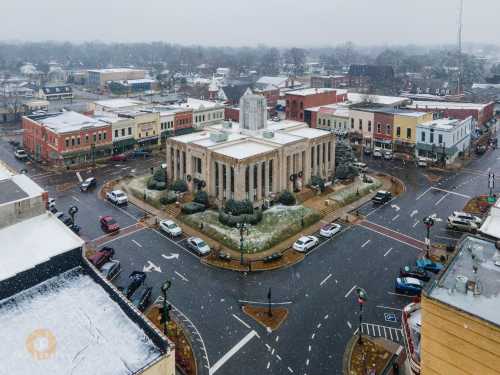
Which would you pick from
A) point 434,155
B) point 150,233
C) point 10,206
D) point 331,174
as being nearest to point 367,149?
point 434,155

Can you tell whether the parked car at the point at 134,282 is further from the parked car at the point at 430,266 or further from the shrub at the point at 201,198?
the parked car at the point at 430,266

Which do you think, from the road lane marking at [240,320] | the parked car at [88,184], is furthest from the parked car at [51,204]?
the road lane marking at [240,320]

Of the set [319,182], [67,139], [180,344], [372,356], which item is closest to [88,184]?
[67,139]

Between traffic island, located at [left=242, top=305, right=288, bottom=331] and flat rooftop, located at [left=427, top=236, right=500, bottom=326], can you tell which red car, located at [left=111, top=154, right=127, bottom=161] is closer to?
traffic island, located at [left=242, top=305, right=288, bottom=331]

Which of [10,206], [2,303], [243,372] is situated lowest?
[243,372]

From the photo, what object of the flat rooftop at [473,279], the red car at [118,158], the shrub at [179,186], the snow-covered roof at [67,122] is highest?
the snow-covered roof at [67,122]

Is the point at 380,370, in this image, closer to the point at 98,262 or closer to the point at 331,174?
the point at 98,262

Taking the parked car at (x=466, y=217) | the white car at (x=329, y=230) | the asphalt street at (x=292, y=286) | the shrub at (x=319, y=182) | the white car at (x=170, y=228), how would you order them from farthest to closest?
the shrub at (x=319, y=182)
the parked car at (x=466, y=217)
the white car at (x=329, y=230)
the white car at (x=170, y=228)
the asphalt street at (x=292, y=286)

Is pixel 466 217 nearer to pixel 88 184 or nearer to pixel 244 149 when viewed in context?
pixel 244 149
